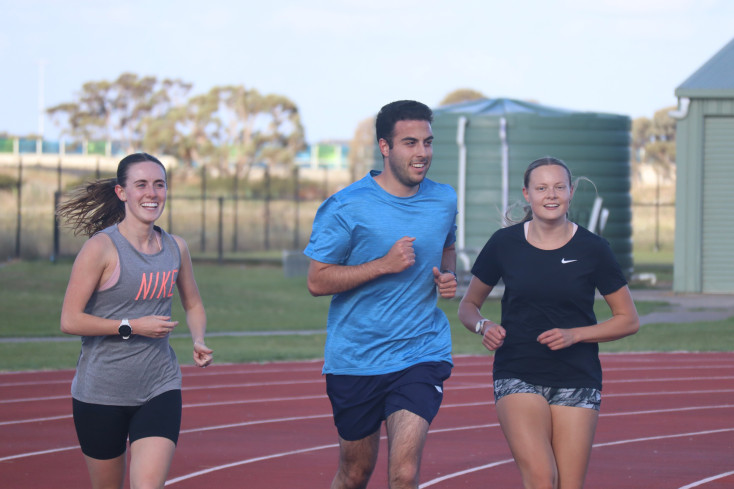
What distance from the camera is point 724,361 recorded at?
15.3m

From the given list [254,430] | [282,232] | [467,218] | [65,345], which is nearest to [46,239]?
[282,232]

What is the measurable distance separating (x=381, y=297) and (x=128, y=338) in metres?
1.19

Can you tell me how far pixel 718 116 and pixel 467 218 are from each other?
19.3 feet

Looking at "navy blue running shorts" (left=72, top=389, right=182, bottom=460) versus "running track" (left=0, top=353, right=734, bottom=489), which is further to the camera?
"running track" (left=0, top=353, right=734, bottom=489)

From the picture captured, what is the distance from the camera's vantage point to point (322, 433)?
33.0ft

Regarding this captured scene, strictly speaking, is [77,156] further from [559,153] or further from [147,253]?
[147,253]

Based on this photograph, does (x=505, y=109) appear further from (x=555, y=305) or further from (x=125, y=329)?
(x=125, y=329)

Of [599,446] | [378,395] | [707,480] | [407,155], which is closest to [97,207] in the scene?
[407,155]

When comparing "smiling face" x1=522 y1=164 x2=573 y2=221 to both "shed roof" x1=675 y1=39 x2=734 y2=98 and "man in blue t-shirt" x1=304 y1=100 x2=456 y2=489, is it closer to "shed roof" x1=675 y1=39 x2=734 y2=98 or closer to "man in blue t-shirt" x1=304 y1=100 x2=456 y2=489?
"man in blue t-shirt" x1=304 y1=100 x2=456 y2=489

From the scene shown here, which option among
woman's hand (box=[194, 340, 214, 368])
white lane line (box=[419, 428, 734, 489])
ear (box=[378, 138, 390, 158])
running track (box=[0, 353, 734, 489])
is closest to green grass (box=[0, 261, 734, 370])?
running track (box=[0, 353, 734, 489])

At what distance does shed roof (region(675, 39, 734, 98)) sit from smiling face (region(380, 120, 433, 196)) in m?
20.8

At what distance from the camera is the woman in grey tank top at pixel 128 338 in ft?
17.1

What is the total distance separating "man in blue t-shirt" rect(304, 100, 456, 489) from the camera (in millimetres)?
5613

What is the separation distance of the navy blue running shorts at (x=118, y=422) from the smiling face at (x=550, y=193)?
187cm
